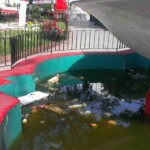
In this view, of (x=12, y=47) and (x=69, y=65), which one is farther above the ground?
(x=12, y=47)

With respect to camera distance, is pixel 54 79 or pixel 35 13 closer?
pixel 54 79

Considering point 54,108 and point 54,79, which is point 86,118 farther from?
point 54,79

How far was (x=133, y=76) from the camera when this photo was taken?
9938mm

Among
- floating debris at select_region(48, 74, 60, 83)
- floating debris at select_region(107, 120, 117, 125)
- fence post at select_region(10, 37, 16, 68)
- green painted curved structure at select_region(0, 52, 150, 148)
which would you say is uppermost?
fence post at select_region(10, 37, 16, 68)

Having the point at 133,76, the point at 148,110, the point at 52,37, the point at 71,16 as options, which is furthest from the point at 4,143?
the point at 71,16

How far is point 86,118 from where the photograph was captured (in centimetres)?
625

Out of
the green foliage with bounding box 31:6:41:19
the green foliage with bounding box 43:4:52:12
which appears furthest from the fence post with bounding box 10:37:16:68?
the green foliage with bounding box 43:4:52:12

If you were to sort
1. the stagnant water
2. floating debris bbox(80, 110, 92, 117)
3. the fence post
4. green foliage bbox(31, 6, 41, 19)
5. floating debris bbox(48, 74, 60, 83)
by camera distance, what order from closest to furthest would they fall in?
1. the stagnant water
2. floating debris bbox(80, 110, 92, 117)
3. the fence post
4. floating debris bbox(48, 74, 60, 83)
5. green foliage bbox(31, 6, 41, 19)

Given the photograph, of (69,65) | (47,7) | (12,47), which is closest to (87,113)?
(12,47)

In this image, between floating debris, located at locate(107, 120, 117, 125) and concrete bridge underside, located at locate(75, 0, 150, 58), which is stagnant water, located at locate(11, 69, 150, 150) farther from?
concrete bridge underside, located at locate(75, 0, 150, 58)

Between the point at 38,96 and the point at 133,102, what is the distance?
225 centimetres

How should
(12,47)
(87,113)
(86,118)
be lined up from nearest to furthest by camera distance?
(86,118) → (87,113) → (12,47)

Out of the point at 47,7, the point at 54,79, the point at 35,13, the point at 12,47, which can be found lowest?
the point at 54,79

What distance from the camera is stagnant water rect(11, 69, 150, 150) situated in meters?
5.29
